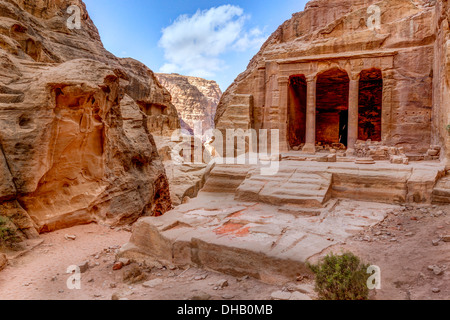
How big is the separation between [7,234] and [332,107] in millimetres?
19524

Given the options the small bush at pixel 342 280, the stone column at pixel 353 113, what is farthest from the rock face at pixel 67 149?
the stone column at pixel 353 113

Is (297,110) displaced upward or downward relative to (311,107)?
upward

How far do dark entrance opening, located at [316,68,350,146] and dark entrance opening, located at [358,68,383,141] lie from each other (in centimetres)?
104

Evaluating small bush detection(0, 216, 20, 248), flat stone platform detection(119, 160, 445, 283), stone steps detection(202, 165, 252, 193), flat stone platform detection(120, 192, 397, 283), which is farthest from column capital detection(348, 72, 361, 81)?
small bush detection(0, 216, 20, 248)

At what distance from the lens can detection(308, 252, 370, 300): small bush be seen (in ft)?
11.3

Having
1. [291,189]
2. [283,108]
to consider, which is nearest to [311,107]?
[283,108]

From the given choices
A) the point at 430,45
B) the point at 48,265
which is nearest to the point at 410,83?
the point at 430,45

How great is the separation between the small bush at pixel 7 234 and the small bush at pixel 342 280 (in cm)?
758

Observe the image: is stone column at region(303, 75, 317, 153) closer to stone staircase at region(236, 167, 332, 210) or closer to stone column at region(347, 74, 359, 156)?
stone column at region(347, 74, 359, 156)

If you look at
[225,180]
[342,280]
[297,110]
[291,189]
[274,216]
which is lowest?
[342,280]

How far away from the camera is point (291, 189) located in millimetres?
7910

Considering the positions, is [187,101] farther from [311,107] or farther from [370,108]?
[311,107]

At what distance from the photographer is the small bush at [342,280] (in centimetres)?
344

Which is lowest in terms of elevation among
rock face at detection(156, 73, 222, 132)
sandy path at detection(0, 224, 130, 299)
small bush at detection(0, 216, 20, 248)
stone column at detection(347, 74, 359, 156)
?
sandy path at detection(0, 224, 130, 299)
